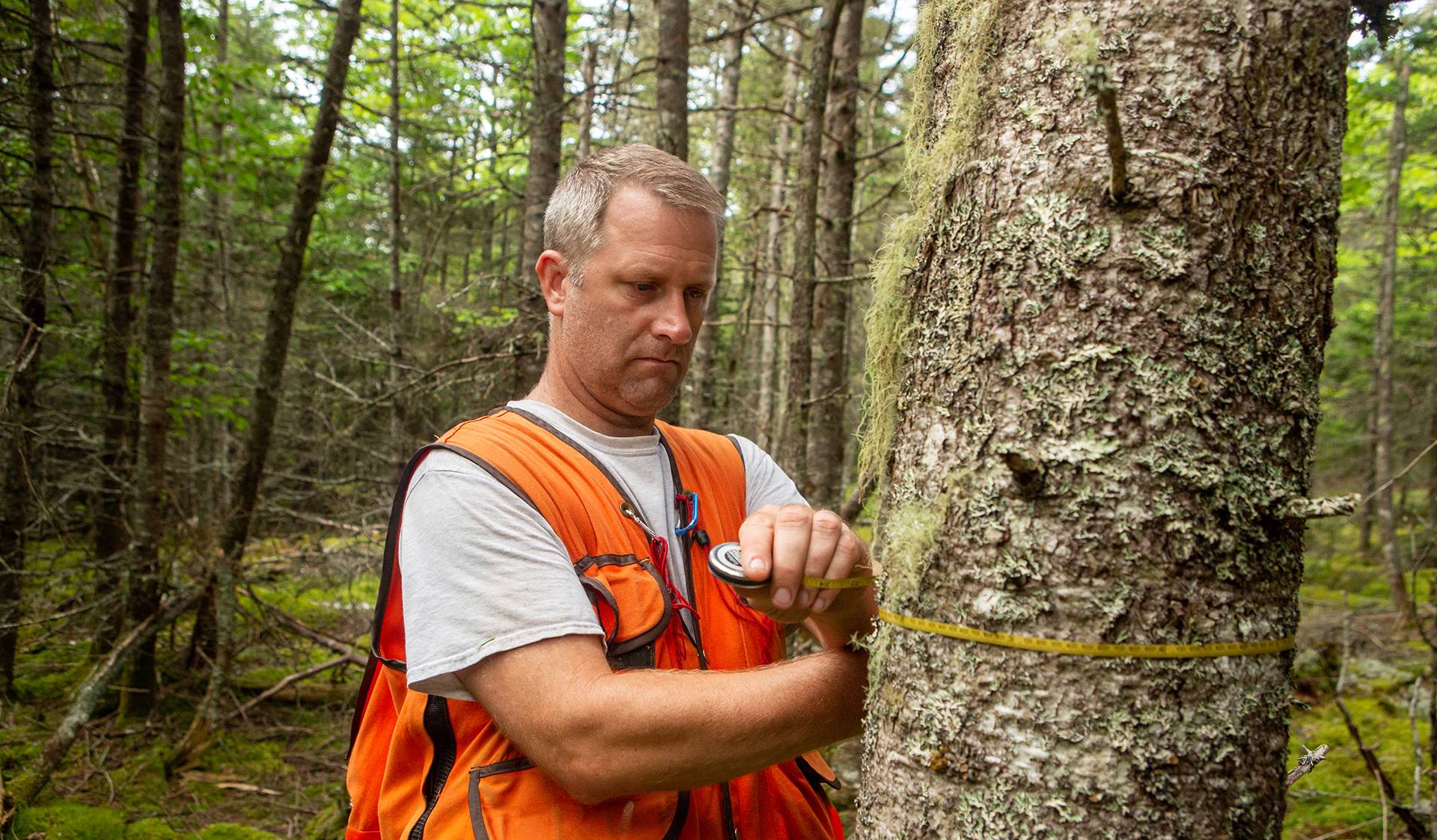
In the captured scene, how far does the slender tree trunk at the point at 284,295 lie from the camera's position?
19.5 feet

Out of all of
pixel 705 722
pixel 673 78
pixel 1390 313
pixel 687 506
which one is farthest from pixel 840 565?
pixel 1390 313

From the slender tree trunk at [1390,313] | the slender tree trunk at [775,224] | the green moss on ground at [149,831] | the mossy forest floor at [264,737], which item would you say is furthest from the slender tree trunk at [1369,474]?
the green moss on ground at [149,831]

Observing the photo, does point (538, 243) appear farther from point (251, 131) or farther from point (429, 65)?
point (429, 65)

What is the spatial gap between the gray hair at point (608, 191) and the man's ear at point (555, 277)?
0.9 inches

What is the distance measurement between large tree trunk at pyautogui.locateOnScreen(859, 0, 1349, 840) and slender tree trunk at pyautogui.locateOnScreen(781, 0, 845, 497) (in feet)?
14.6

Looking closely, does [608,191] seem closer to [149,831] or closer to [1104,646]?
[1104,646]

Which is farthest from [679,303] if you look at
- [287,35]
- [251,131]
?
[287,35]

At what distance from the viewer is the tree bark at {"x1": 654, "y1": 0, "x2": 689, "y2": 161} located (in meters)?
5.64

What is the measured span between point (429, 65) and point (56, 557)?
8.21m

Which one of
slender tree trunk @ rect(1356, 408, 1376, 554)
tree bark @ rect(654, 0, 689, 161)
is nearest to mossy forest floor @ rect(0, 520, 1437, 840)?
tree bark @ rect(654, 0, 689, 161)

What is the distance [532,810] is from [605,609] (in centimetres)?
37

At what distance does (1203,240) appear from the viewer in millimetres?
1116

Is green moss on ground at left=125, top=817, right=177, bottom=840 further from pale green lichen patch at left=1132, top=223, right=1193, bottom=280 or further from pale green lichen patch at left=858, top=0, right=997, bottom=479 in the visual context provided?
pale green lichen patch at left=1132, top=223, right=1193, bottom=280

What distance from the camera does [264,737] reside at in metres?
6.18
